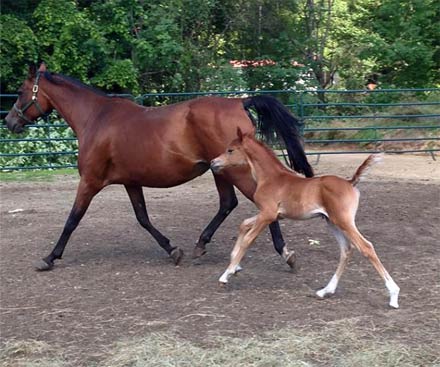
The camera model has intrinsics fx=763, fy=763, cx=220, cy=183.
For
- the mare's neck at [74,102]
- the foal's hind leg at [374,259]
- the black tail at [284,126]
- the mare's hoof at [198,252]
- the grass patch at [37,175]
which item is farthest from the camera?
the grass patch at [37,175]

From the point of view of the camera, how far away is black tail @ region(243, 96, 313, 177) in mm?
6789

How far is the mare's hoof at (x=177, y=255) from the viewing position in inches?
278

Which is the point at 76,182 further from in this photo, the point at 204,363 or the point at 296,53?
the point at 296,53

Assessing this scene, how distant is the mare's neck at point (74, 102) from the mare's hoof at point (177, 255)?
1.42 meters

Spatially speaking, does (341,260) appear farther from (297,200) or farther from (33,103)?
(33,103)

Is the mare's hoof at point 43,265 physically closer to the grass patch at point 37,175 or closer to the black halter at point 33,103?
the black halter at point 33,103

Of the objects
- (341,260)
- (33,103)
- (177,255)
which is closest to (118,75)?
(33,103)

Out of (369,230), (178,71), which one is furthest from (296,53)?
(369,230)

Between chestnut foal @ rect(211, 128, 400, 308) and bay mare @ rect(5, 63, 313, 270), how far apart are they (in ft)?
1.46

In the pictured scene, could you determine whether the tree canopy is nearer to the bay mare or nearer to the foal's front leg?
the bay mare

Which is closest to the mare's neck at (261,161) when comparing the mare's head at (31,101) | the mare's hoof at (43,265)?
the mare's hoof at (43,265)

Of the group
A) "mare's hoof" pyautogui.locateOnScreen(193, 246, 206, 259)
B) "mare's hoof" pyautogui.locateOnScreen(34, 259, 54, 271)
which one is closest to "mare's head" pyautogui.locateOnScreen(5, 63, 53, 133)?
"mare's hoof" pyautogui.locateOnScreen(34, 259, 54, 271)

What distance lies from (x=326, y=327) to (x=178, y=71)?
16.2 meters

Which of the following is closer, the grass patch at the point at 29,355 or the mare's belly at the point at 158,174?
the grass patch at the point at 29,355
